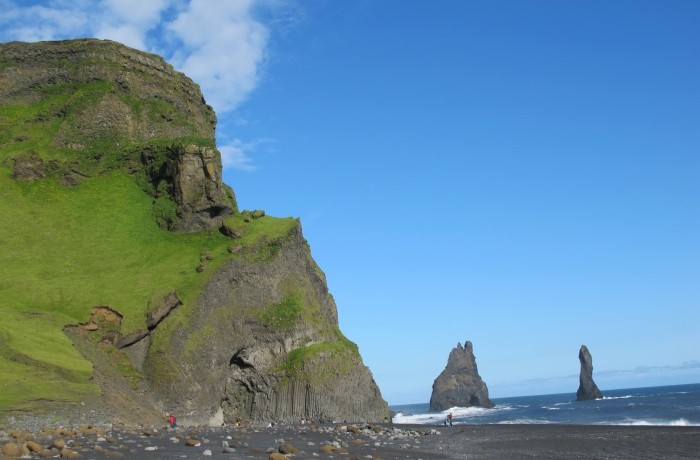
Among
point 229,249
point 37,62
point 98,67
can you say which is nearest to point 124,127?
point 98,67

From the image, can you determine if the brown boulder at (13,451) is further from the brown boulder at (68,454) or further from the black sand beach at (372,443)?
the brown boulder at (68,454)

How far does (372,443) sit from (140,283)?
38389mm

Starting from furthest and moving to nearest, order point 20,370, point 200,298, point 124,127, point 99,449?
point 124,127 → point 200,298 → point 20,370 → point 99,449

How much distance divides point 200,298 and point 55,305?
563 inches

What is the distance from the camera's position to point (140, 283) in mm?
70375

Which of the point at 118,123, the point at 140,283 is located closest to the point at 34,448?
the point at 140,283

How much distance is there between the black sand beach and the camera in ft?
92.4

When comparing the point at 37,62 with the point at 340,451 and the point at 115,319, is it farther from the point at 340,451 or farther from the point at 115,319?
the point at 340,451

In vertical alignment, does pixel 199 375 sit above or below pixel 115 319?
below

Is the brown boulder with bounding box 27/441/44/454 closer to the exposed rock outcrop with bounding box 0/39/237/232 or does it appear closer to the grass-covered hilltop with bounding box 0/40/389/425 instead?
the grass-covered hilltop with bounding box 0/40/389/425

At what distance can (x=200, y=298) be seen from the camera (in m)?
69.4

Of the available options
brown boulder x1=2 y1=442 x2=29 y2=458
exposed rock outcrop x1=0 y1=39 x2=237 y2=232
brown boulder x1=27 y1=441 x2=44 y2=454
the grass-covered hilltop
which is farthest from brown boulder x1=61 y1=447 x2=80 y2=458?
exposed rock outcrop x1=0 y1=39 x2=237 y2=232

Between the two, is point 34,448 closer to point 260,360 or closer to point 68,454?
point 68,454

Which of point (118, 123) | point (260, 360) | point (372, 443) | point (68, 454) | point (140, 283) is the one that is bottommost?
point (372, 443)
